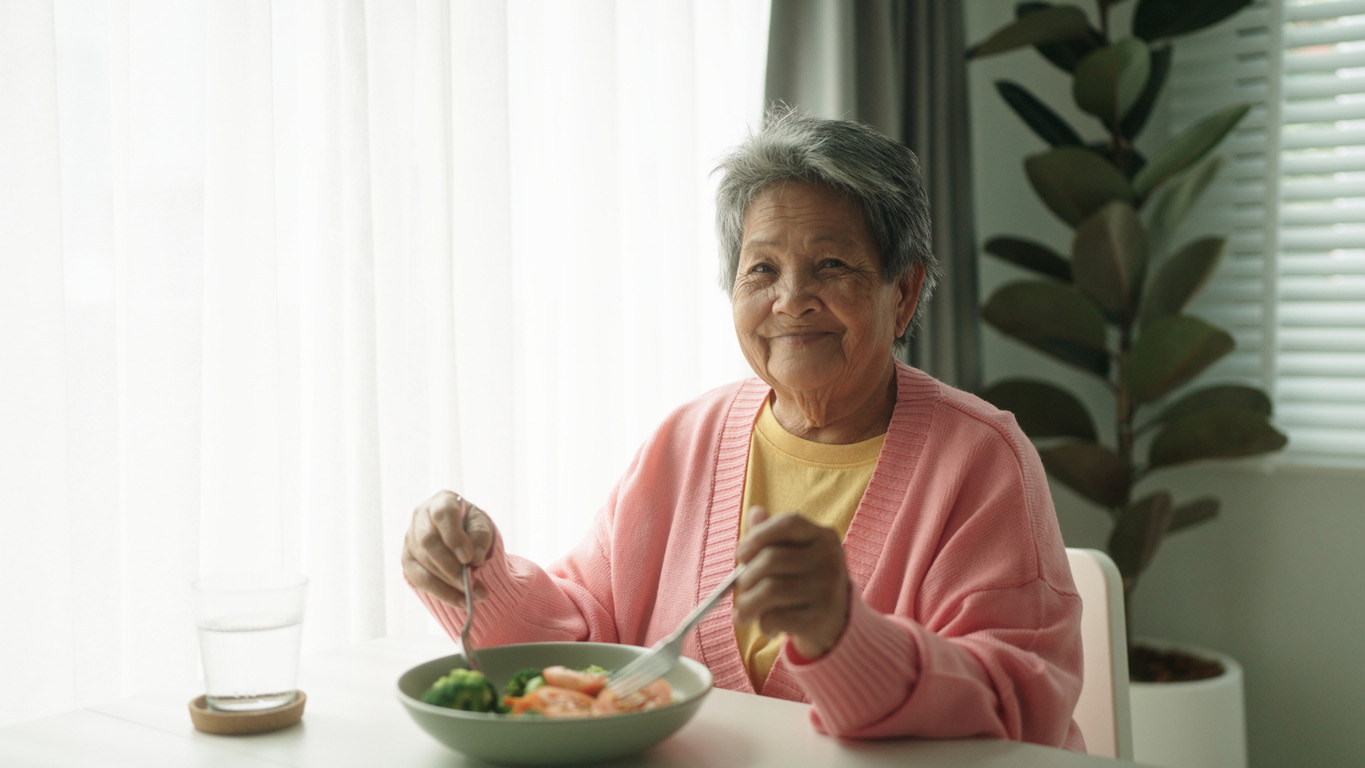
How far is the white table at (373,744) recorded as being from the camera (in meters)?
1.00

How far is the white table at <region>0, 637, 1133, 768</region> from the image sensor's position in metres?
1.00

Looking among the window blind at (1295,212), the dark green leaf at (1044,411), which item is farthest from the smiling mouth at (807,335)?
the window blind at (1295,212)

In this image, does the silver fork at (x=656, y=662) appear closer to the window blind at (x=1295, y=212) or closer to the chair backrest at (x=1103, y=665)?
the chair backrest at (x=1103, y=665)

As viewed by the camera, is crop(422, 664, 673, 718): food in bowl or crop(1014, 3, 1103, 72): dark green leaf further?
crop(1014, 3, 1103, 72): dark green leaf

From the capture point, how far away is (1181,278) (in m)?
2.78

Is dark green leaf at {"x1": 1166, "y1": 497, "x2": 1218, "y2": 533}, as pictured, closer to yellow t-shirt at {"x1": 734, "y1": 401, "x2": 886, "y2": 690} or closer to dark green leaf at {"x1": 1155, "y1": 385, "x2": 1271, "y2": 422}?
dark green leaf at {"x1": 1155, "y1": 385, "x2": 1271, "y2": 422}

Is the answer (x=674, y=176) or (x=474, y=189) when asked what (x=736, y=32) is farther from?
(x=474, y=189)

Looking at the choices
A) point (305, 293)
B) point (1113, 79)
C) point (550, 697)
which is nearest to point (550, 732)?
point (550, 697)

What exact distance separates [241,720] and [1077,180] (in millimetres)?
2385

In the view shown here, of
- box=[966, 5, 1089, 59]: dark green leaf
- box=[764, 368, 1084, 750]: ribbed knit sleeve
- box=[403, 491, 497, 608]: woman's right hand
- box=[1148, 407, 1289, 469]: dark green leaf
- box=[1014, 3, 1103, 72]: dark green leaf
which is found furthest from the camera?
box=[1014, 3, 1103, 72]: dark green leaf

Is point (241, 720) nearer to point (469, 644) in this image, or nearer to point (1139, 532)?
point (469, 644)

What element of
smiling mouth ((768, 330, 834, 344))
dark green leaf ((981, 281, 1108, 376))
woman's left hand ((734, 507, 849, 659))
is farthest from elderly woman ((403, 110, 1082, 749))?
dark green leaf ((981, 281, 1108, 376))

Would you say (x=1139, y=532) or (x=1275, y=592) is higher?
(x=1139, y=532)

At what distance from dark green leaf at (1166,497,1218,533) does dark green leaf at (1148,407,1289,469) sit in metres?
0.12
